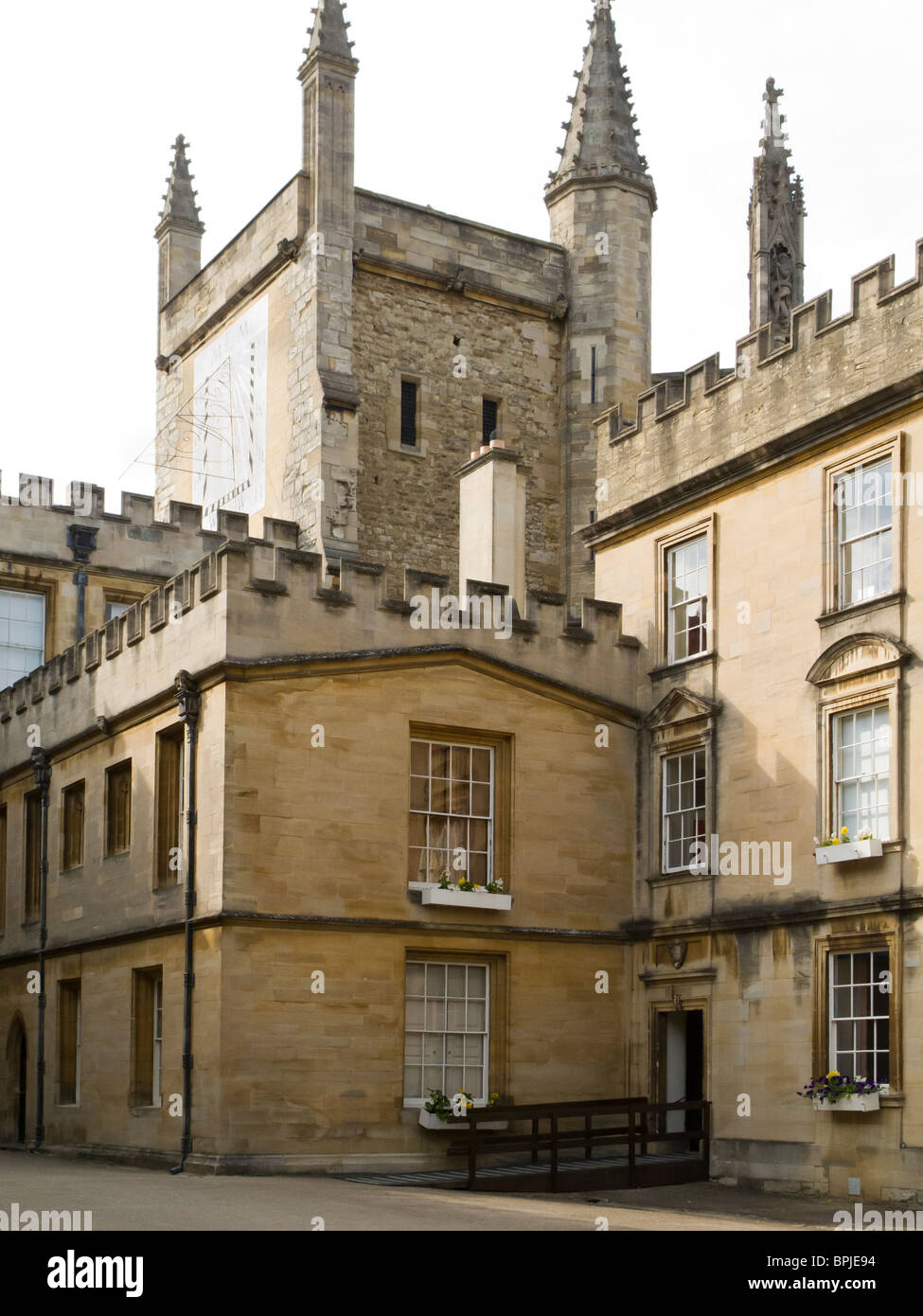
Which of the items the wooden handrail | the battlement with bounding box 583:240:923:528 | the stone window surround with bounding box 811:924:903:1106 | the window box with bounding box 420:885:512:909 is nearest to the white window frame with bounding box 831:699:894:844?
the stone window surround with bounding box 811:924:903:1106

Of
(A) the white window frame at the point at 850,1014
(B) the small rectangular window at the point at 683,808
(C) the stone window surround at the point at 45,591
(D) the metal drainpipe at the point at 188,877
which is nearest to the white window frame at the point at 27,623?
(C) the stone window surround at the point at 45,591

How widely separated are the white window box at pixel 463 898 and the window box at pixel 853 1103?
4734 millimetres

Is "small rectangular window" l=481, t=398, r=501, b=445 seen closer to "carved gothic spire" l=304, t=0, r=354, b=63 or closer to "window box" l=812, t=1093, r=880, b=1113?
"carved gothic spire" l=304, t=0, r=354, b=63

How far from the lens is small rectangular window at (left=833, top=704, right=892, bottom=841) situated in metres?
19.9

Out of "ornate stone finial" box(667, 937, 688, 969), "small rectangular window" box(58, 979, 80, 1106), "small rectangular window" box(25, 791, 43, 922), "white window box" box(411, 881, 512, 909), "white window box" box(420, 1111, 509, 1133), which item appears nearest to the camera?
"white window box" box(420, 1111, 509, 1133)

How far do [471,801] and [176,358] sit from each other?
19142 mm

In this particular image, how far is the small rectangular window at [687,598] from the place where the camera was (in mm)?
23234

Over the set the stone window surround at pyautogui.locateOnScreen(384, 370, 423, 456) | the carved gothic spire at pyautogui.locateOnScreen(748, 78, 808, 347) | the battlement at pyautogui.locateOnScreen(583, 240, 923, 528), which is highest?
the carved gothic spire at pyautogui.locateOnScreen(748, 78, 808, 347)

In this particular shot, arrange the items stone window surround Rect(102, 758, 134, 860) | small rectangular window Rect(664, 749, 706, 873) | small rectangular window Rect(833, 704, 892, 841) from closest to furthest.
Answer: small rectangular window Rect(833, 704, 892, 841), small rectangular window Rect(664, 749, 706, 873), stone window surround Rect(102, 758, 134, 860)

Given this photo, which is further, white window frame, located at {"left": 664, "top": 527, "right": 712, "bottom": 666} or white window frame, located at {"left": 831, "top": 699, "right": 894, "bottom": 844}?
white window frame, located at {"left": 664, "top": 527, "right": 712, "bottom": 666}

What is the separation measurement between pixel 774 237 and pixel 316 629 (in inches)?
890

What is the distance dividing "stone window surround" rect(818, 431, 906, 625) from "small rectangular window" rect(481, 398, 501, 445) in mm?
14480

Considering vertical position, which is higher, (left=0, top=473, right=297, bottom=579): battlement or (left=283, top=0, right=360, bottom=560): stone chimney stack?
(left=283, top=0, right=360, bottom=560): stone chimney stack
